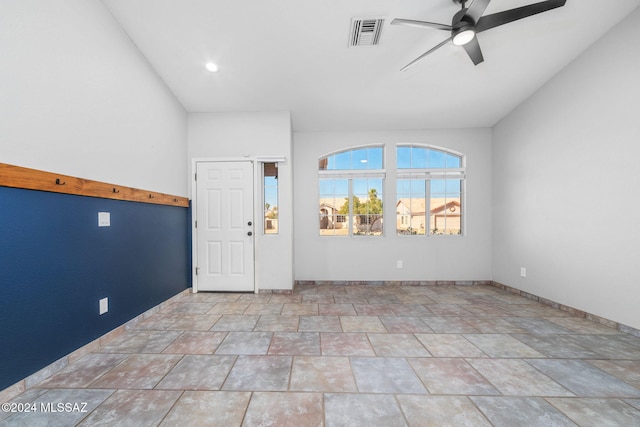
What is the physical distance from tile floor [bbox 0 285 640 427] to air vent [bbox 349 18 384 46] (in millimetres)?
3066

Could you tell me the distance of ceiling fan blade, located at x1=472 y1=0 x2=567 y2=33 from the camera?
6.57ft

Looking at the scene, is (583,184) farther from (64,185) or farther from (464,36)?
(64,185)

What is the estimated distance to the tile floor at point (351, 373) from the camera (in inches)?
57.1

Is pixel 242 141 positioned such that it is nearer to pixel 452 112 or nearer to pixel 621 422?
pixel 452 112

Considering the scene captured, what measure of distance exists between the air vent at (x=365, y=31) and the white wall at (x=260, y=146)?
5.33ft

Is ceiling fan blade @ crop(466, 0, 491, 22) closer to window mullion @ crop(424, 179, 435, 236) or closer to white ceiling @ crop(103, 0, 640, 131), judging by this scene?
white ceiling @ crop(103, 0, 640, 131)

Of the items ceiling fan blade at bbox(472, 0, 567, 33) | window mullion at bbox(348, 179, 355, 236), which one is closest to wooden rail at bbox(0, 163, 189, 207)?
window mullion at bbox(348, 179, 355, 236)

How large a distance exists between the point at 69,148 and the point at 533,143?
17.9 feet

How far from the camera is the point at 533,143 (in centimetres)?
368

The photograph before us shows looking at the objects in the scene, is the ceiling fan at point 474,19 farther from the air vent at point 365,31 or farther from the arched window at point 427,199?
the arched window at point 427,199

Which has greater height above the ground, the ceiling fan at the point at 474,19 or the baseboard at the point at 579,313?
the ceiling fan at the point at 474,19

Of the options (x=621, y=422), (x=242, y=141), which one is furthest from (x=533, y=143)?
(x=242, y=141)

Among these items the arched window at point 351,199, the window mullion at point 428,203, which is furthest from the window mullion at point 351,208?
the window mullion at point 428,203

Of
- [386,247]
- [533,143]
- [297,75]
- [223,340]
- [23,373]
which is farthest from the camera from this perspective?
[386,247]
